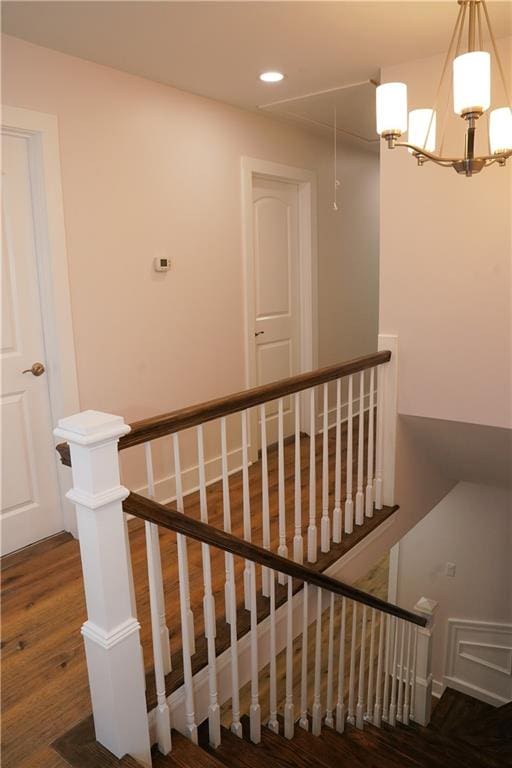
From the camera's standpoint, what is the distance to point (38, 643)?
2.17 metres

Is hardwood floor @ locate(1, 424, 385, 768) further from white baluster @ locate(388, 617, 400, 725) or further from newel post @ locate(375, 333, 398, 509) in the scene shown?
white baluster @ locate(388, 617, 400, 725)

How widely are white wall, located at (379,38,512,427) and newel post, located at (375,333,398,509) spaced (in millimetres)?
49

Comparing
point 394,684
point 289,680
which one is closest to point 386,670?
point 394,684

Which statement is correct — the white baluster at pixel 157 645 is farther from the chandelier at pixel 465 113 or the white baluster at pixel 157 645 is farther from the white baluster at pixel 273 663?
the chandelier at pixel 465 113

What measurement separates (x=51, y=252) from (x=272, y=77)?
1.53 metres

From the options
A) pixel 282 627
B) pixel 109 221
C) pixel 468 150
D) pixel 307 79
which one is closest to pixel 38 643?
pixel 282 627

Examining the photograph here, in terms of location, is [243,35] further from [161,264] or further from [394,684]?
[394,684]

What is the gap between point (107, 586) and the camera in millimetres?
1479

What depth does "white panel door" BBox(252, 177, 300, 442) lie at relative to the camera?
4.03m

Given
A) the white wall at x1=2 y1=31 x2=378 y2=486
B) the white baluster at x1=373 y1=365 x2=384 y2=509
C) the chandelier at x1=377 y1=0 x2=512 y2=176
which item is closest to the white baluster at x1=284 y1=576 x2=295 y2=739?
the white baluster at x1=373 y1=365 x2=384 y2=509

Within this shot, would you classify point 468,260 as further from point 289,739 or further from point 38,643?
point 38,643

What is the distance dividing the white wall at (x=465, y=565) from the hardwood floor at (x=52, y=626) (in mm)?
1997

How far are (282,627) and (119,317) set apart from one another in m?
1.79

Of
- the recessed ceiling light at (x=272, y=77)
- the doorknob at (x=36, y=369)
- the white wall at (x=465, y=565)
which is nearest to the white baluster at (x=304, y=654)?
the doorknob at (x=36, y=369)
